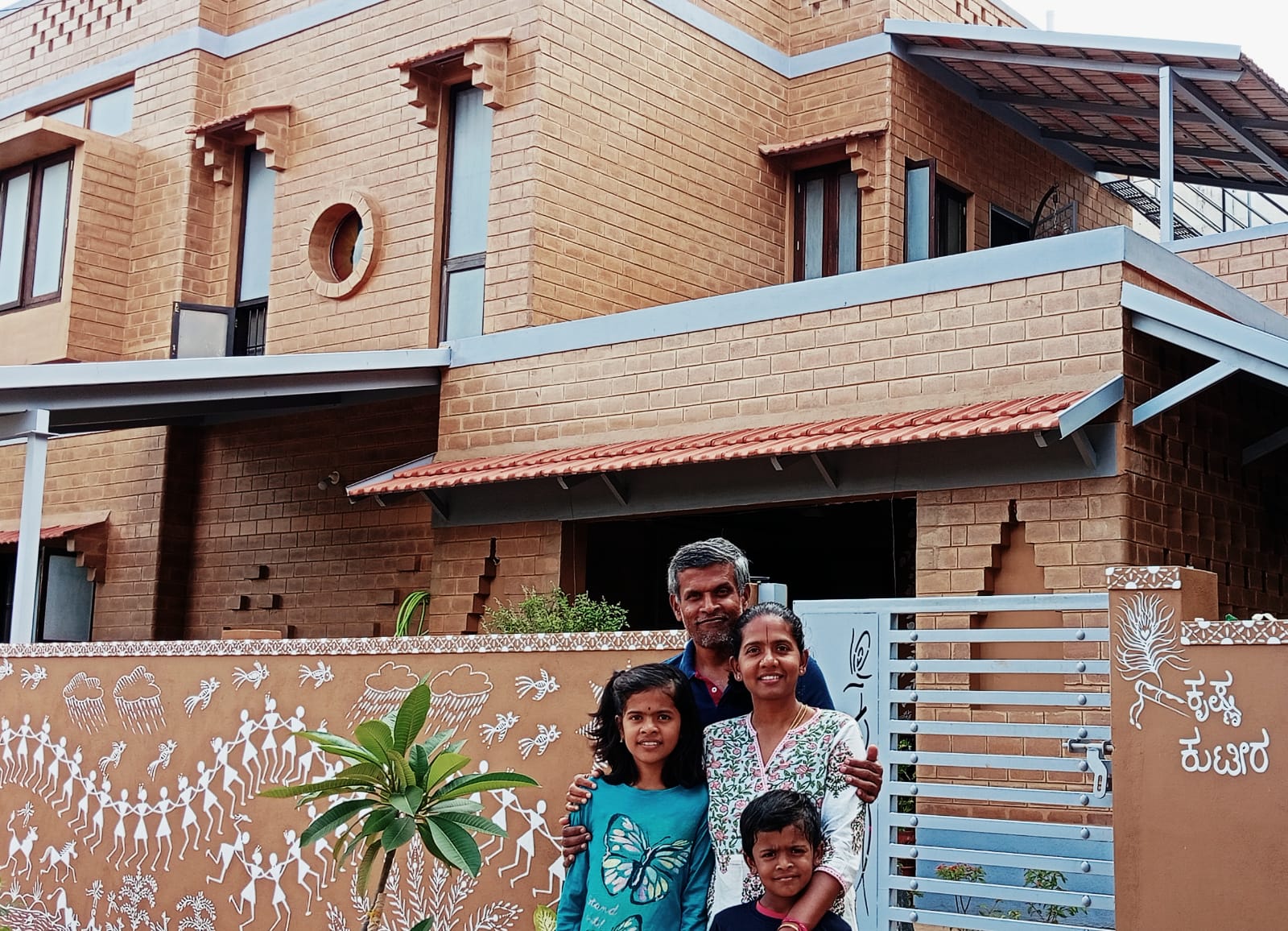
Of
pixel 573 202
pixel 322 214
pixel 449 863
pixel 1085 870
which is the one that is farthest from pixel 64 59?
pixel 1085 870

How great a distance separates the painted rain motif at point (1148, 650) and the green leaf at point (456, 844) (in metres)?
2.36

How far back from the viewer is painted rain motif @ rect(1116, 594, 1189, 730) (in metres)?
5.25

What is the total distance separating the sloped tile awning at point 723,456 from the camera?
28.9ft

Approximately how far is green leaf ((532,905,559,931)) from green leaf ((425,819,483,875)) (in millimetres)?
543

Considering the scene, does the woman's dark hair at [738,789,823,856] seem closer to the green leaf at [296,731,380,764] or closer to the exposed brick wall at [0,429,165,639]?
the green leaf at [296,731,380,764]

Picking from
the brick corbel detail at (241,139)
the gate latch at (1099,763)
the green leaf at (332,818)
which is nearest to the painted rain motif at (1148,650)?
the gate latch at (1099,763)

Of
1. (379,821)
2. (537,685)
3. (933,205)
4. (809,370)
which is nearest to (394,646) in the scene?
(537,685)

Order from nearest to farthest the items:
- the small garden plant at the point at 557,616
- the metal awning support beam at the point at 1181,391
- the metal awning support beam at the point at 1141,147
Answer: the metal awning support beam at the point at 1181,391 → the small garden plant at the point at 557,616 → the metal awning support beam at the point at 1141,147

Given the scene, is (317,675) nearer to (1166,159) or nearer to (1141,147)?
(1166,159)

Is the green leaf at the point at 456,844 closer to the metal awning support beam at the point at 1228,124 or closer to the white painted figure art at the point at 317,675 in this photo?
the white painted figure art at the point at 317,675

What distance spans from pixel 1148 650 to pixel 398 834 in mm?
2731

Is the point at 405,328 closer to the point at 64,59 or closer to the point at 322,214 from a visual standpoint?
the point at 322,214

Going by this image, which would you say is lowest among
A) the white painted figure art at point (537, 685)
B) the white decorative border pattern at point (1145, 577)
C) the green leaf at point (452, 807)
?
the green leaf at point (452, 807)

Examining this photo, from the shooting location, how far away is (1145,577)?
17.5 feet
